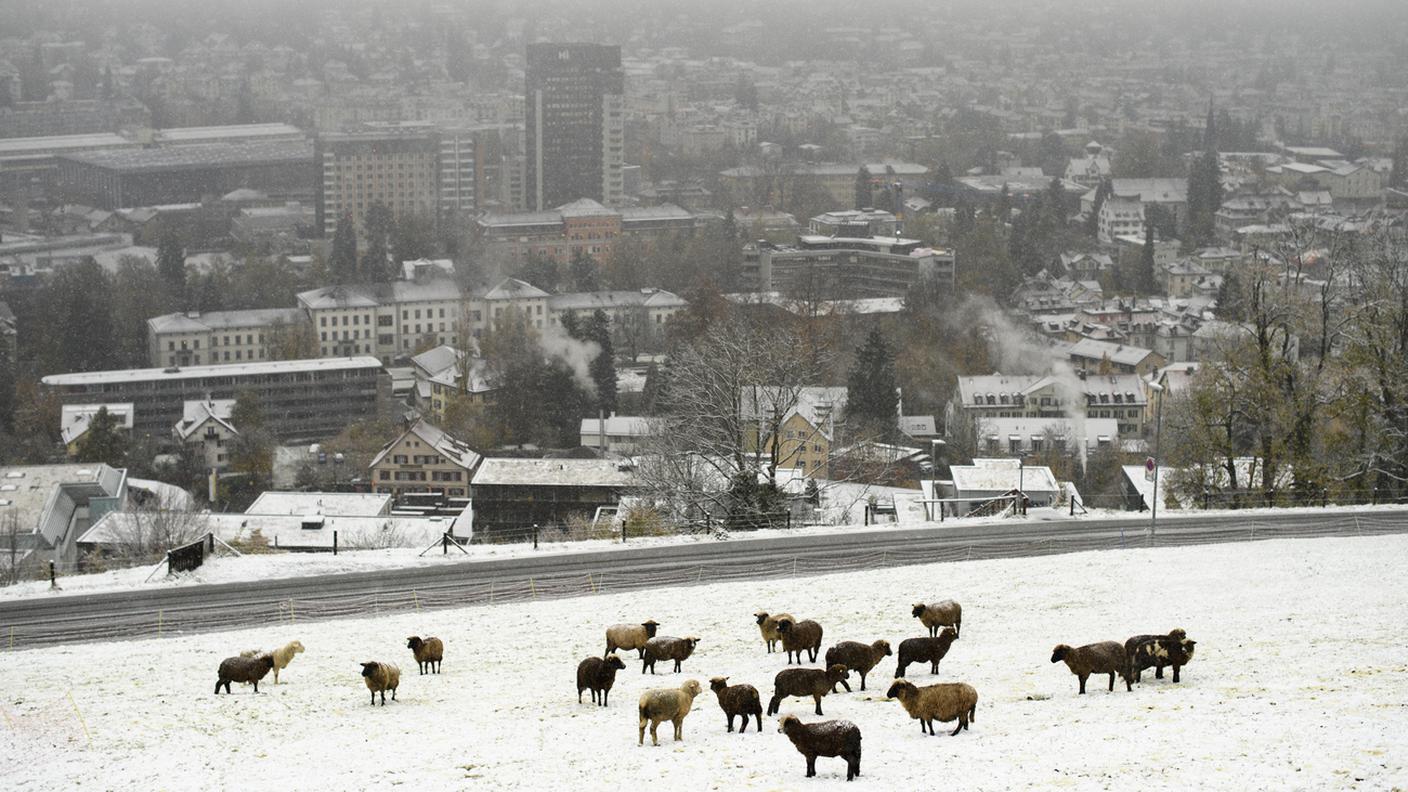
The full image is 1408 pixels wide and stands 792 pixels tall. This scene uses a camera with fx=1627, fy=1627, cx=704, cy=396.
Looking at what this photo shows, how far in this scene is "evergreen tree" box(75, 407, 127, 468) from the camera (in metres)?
34.9

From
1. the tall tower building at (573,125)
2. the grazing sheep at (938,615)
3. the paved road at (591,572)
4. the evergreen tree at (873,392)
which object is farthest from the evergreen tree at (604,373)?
the tall tower building at (573,125)

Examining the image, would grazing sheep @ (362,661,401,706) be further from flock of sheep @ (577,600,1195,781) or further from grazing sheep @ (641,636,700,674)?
grazing sheep @ (641,636,700,674)

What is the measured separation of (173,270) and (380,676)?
46105 mm

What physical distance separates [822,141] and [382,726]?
86379mm

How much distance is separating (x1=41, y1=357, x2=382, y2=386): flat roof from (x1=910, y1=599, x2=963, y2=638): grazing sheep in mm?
32432

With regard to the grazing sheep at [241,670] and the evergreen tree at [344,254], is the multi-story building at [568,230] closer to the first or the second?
the evergreen tree at [344,254]

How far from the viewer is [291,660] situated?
1070 centimetres

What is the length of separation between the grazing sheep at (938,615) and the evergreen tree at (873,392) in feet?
79.1

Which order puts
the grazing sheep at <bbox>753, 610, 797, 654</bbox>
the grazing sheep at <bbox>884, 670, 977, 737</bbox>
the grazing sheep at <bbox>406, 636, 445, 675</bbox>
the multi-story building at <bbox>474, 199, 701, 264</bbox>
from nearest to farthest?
the grazing sheep at <bbox>884, 670, 977, 737</bbox>
the grazing sheep at <bbox>406, 636, 445, 675</bbox>
the grazing sheep at <bbox>753, 610, 797, 654</bbox>
the multi-story building at <bbox>474, 199, 701, 264</bbox>

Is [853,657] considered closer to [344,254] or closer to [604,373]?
[604,373]

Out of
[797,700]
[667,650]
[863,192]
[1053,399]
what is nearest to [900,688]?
[797,700]

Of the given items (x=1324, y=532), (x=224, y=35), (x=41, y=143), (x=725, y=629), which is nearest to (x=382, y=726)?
(x=725, y=629)

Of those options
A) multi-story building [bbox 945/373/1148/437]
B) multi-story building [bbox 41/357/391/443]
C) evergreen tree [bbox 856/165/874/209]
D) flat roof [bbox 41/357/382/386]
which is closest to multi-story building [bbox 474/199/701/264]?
evergreen tree [bbox 856/165/874/209]

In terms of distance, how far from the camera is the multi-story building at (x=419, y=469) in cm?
3306
